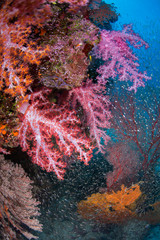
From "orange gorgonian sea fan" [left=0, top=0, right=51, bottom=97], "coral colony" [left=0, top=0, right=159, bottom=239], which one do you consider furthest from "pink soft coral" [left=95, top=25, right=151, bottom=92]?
"orange gorgonian sea fan" [left=0, top=0, right=51, bottom=97]

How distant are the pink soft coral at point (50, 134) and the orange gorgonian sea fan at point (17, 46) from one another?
0.20m

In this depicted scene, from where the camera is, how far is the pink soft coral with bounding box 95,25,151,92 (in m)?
1.20

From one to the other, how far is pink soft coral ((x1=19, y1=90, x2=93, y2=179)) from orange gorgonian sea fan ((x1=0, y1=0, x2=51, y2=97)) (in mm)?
199

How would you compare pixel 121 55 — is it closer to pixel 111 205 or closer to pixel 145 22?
pixel 145 22

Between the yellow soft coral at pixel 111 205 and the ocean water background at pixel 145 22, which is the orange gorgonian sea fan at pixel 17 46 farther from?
the yellow soft coral at pixel 111 205

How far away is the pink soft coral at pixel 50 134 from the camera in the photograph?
126cm

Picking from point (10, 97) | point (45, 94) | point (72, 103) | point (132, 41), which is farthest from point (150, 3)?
point (10, 97)

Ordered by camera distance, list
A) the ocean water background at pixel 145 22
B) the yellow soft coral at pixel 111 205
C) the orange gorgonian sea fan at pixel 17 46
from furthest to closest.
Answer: the yellow soft coral at pixel 111 205, the ocean water background at pixel 145 22, the orange gorgonian sea fan at pixel 17 46

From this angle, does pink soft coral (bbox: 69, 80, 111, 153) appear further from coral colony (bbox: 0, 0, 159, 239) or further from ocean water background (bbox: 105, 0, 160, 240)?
ocean water background (bbox: 105, 0, 160, 240)

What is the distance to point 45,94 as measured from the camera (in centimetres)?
125

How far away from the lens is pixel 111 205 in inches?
72.7

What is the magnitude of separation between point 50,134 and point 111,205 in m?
1.29

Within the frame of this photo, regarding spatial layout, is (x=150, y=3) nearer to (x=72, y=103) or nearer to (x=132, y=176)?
(x=72, y=103)

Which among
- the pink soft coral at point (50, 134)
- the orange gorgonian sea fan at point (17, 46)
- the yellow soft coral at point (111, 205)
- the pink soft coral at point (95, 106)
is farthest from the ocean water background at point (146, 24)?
the yellow soft coral at point (111, 205)
